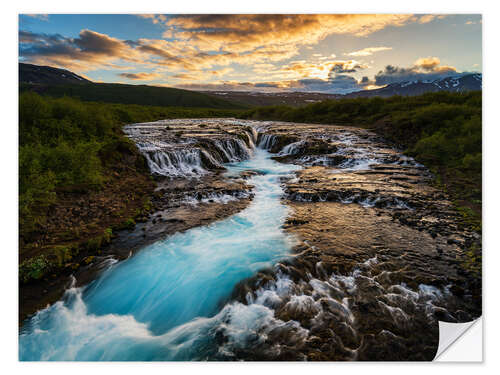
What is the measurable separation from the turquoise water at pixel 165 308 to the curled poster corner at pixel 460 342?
258 cm

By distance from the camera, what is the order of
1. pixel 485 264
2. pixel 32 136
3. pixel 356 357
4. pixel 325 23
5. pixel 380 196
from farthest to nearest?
pixel 380 196 < pixel 32 136 < pixel 325 23 < pixel 485 264 < pixel 356 357

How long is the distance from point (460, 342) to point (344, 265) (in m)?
2.00

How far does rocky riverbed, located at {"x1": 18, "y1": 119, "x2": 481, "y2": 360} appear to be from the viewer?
11.5 feet

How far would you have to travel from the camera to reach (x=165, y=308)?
14.2 ft

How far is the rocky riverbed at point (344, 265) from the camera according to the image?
11.5ft

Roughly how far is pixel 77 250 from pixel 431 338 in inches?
276

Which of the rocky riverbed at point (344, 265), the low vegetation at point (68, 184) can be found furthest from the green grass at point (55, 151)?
the rocky riverbed at point (344, 265)

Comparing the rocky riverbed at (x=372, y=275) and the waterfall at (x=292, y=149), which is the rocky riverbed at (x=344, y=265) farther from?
the waterfall at (x=292, y=149)

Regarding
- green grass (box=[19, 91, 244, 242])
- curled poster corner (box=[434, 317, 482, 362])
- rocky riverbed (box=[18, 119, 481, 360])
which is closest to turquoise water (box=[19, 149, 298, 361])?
rocky riverbed (box=[18, 119, 481, 360])

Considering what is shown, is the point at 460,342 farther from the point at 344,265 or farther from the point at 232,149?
the point at 232,149
